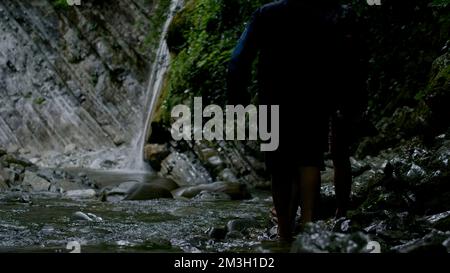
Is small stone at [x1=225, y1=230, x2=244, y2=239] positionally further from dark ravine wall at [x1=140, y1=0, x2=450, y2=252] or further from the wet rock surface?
dark ravine wall at [x1=140, y1=0, x2=450, y2=252]

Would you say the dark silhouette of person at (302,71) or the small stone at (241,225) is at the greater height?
the dark silhouette of person at (302,71)

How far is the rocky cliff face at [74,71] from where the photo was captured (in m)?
14.2

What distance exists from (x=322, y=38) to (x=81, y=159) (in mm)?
10432

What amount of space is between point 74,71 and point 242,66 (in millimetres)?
12515

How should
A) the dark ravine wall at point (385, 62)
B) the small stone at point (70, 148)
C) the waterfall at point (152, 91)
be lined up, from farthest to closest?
the small stone at point (70, 148), the waterfall at point (152, 91), the dark ravine wall at point (385, 62)

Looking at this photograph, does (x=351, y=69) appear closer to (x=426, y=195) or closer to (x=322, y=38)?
(x=322, y=38)

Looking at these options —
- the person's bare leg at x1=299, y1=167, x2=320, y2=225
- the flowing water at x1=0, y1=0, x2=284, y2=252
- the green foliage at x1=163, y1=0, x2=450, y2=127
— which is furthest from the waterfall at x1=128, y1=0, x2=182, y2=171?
the person's bare leg at x1=299, y1=167, x2=320, y2=225

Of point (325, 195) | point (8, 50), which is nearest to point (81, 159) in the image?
point (8, 50)

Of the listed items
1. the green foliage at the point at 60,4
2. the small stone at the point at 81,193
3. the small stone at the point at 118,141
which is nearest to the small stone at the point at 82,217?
the small stone at the point at 81,193

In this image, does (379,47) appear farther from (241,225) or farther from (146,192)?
(241,225)

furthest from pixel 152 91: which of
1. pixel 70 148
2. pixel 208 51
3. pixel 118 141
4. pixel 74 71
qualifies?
Answer: pixel 208 51

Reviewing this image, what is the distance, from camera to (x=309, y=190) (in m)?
3.56

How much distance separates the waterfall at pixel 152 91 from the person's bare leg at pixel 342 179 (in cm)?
715

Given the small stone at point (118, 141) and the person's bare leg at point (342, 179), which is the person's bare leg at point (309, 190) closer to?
the person's bare leg at point (342, 179)
